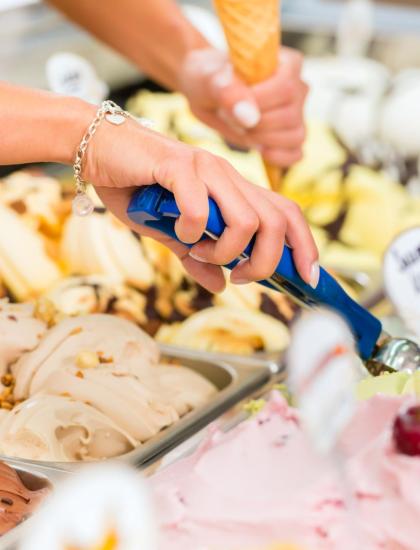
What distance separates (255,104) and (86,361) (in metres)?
0.80

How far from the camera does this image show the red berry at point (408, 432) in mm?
1124

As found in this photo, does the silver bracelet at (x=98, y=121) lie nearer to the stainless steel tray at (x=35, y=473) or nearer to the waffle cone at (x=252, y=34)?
the stainless steel tray at (x=35, y=473)

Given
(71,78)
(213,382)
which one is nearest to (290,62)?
(71,78)

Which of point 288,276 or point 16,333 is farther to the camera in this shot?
Result: point 16,333

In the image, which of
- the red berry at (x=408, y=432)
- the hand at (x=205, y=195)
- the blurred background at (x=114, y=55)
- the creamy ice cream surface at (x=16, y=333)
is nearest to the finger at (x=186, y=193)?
the hand at (x=205, y=195)

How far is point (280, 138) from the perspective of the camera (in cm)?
227

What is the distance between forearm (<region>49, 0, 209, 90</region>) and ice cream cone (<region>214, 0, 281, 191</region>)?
367 millimetres

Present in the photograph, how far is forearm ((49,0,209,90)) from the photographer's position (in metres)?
2.52

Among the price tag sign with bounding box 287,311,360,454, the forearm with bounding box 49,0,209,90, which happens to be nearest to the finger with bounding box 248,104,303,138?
the forearm with bounding box 49,0,209,90

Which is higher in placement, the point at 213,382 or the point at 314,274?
the point at 314,274

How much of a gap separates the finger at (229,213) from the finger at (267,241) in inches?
1.0

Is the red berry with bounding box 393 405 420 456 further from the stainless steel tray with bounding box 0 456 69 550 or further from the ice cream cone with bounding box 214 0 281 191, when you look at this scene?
the ice cream cone with bounding box 214 0 281 191

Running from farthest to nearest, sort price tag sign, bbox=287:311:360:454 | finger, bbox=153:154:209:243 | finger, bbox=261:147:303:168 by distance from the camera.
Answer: finger, bbox=261:147:303:168
finger, bbox=153:154:209:243
price tag sign, bbox=287:311:360:454

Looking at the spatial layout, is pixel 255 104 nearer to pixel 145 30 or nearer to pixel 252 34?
pixel 252 34
